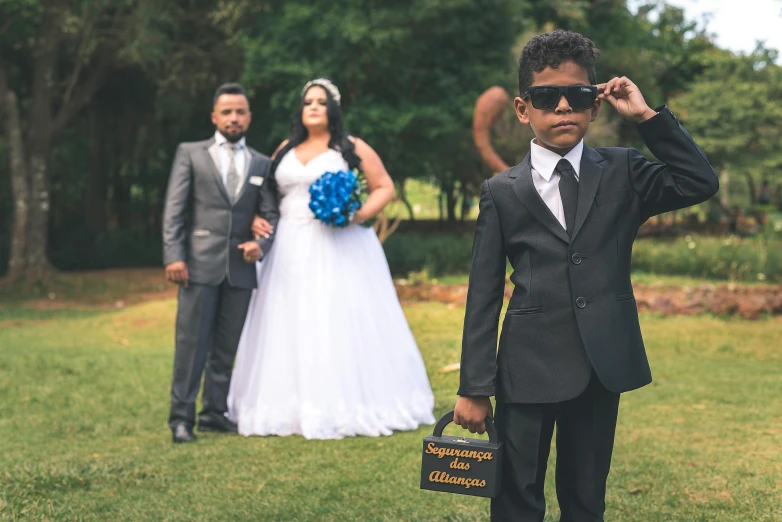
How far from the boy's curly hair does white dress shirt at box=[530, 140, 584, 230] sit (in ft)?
0.73

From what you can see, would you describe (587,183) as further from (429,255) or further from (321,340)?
(429,255)

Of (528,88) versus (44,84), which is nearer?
(528,88)

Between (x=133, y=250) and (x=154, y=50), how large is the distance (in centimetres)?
881

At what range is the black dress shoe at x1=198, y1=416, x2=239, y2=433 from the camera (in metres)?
6.67

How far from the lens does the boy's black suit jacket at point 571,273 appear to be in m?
2.91

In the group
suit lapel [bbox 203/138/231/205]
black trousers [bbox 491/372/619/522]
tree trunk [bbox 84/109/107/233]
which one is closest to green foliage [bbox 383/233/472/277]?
tree trunk [bbox 84/109/107/233]

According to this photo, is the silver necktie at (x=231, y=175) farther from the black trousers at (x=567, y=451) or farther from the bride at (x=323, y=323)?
the black trousers at (x=567, y=451)

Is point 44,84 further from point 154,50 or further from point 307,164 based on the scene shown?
point 307,164

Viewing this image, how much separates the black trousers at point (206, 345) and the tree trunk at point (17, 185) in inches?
537

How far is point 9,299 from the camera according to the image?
17859 mm

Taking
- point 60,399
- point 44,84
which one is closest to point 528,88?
point 60,399

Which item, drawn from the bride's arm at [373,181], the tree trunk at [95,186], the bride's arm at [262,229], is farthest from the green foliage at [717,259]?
the tree trunk at [95,186]

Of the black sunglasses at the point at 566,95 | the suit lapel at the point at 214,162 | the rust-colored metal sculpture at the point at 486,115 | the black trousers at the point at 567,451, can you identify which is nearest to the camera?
the black sunglasses at the point at 566,95

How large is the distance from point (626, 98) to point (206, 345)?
4.36m
